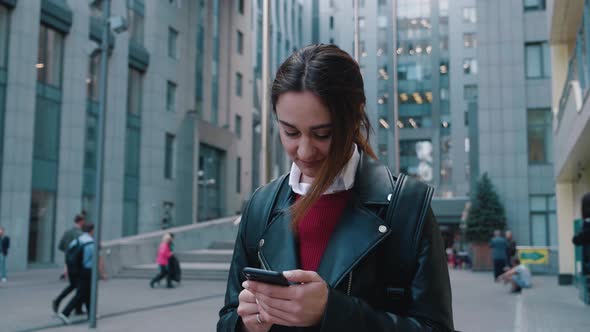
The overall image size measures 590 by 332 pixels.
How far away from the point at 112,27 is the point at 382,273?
12077 millimetres

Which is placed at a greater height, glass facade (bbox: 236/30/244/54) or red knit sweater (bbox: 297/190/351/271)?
glass facade (bbox: 236/30/244/54)

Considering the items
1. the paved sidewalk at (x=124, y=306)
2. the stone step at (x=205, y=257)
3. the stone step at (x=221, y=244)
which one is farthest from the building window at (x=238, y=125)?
the paved sidewalk at (x=124, y=306)

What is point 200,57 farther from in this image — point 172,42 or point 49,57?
point 49,57

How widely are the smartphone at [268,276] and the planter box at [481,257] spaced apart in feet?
109

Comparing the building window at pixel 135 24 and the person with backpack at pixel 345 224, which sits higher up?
the building window at pixel 135 24

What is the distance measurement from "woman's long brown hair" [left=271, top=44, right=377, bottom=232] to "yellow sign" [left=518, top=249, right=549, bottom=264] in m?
28.3

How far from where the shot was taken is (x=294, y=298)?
138 cm

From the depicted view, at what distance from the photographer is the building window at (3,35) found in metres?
25.7

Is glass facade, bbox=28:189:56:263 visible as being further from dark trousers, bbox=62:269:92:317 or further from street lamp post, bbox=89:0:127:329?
street lamp post, bbox=89:0:127:329

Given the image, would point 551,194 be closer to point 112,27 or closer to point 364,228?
point 112,27

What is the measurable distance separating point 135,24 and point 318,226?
36.5 metres

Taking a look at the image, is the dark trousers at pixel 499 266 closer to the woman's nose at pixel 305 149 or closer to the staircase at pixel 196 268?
the staircase at pixel 196 268

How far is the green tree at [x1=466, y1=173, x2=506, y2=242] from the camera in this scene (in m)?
32.2

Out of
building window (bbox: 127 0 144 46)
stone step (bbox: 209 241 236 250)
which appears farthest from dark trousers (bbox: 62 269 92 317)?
building window (bbox: 127 0 144 46)
